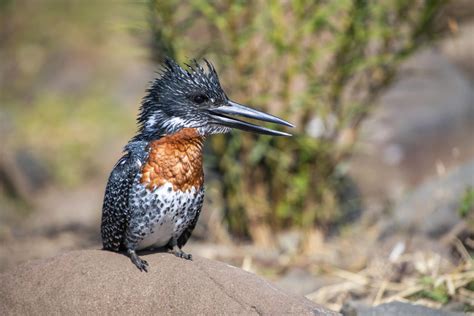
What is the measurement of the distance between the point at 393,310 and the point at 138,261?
1.33 metres

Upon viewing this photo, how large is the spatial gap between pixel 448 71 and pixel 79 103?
16.0 ft

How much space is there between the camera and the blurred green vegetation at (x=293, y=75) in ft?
20.7

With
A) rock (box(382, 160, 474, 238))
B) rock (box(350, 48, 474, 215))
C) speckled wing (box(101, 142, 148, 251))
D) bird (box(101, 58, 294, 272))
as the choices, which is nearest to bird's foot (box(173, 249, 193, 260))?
bird (box(101, 58, 294, 272))

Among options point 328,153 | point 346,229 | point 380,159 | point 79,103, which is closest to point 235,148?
point 328,153

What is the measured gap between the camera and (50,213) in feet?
29.2

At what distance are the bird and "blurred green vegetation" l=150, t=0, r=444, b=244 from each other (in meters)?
2.02

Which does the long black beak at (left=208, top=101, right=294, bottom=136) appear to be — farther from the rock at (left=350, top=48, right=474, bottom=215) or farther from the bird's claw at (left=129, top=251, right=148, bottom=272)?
the rock at (left=350, top=48, right=474, bottom=215)

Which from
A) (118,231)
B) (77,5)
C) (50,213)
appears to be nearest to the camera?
(118,231)

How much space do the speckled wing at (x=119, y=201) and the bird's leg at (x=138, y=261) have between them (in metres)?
0.10

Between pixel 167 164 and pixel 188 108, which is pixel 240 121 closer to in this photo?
pixel 188 108

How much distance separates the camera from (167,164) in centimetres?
407

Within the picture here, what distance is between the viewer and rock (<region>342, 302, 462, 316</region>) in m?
4.17

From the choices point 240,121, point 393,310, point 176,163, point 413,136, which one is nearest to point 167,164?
point 176,163

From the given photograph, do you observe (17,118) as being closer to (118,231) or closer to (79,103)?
(79,103)
